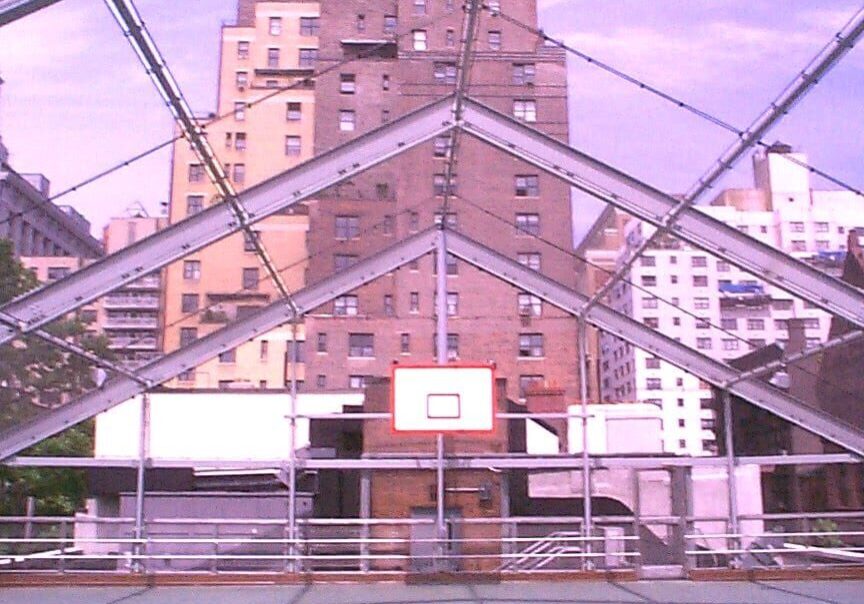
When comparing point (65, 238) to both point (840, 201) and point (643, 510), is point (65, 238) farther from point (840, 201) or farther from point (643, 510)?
point (840, 201)

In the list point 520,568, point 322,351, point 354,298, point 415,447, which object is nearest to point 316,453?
point 415,447

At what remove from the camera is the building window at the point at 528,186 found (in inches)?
1308

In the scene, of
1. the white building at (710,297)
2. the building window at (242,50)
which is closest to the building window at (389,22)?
the building window at (242,50)

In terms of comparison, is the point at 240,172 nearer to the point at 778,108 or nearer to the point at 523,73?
the point at 523,73

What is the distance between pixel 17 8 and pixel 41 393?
12844 mm

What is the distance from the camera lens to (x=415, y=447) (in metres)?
17.4

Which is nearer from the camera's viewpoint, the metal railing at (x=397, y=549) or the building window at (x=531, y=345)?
the metal railing at (x=397, y=549)

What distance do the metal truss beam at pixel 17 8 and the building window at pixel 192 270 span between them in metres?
35.1

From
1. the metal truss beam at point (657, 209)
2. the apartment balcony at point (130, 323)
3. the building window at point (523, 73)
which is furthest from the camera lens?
the apartment balcony at point (130, 323)

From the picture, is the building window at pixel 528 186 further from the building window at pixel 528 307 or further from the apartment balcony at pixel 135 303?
the apartment balcony at pixel 135 303

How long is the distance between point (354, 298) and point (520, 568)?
68.9 ft

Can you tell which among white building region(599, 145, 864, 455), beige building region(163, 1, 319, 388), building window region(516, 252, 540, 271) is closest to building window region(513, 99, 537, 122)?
building window region(516, 252, 540, 271)

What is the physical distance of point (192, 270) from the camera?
145 feet

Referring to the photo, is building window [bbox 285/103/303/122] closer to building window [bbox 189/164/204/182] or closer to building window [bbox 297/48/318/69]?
building window [bbox 297/48/318/69]
